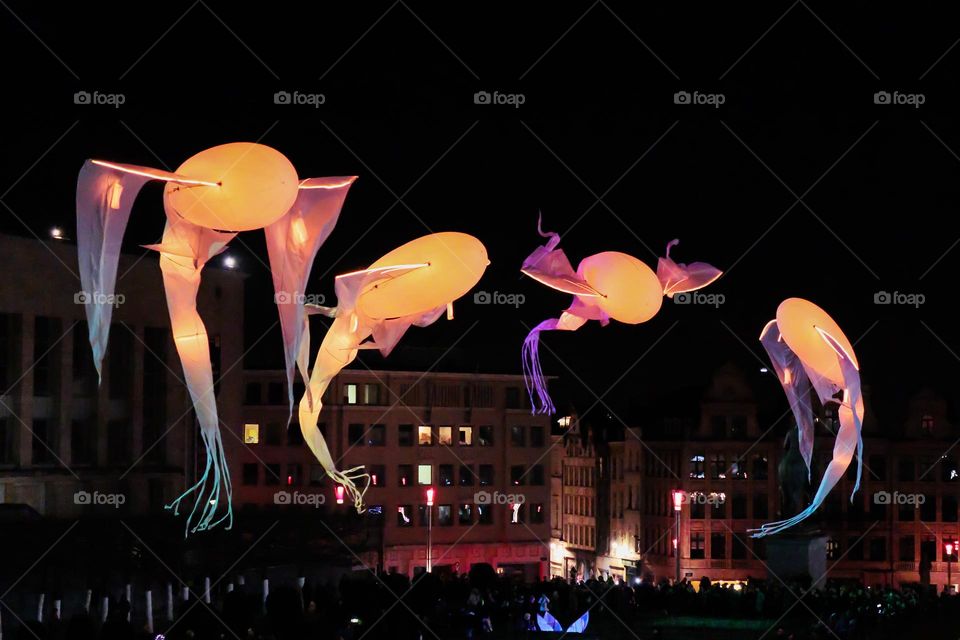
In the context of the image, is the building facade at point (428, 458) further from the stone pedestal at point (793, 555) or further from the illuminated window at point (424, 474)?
the stone pedestal at point (793, 555)

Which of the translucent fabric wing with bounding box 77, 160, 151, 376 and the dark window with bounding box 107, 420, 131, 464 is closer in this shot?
the translucent fabric wing with bounding box 77, 160, 151, 376

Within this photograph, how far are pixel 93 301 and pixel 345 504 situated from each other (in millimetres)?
50040

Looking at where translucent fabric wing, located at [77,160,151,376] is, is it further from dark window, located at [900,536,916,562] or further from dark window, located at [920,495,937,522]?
dark window, located at [900,536,916,562]

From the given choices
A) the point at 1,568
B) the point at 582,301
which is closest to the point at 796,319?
the point at 582,301

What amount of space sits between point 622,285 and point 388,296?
387cm

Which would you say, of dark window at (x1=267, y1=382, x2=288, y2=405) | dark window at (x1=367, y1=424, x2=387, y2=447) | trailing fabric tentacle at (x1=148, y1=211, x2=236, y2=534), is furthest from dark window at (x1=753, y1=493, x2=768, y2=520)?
trailing fabric tentacle at (x1=148, y1=211, x2=236, y2=534)

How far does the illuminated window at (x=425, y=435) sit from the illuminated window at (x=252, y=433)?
8334mm

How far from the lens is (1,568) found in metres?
33.5

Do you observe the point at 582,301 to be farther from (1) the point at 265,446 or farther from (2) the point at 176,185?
(1) the point at 265,446

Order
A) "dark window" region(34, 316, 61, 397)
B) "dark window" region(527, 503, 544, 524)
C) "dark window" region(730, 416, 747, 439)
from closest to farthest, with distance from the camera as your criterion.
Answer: "dark window" region(34, 316, 61, 397)
"dark window" region(730, 416, 747, 439)
"dark window" region(527, 503, 544, 524)

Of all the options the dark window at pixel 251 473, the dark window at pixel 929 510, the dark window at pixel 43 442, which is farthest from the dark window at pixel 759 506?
the dark window at pixel 43 442

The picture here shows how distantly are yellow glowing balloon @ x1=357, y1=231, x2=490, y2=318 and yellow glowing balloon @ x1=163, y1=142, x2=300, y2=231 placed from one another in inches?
108

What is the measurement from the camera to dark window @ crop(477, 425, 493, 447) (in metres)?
80.6

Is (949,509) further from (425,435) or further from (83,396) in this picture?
(83,396)
